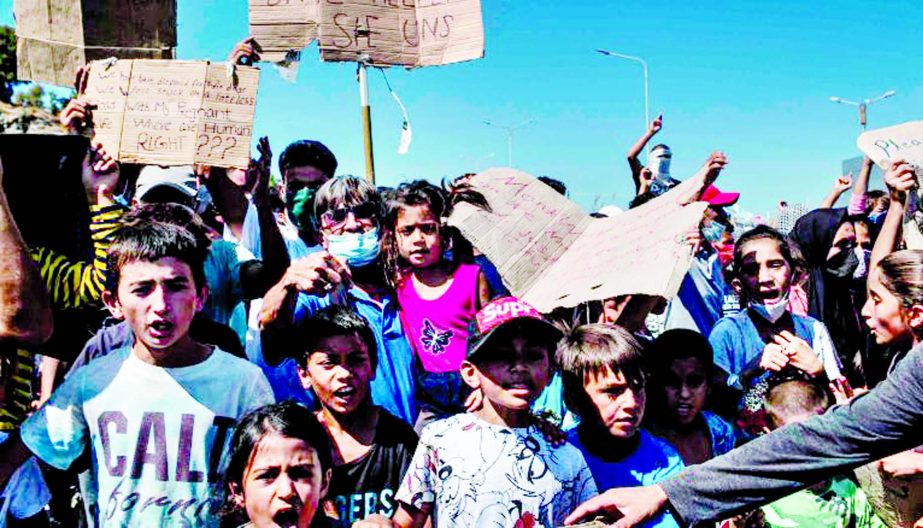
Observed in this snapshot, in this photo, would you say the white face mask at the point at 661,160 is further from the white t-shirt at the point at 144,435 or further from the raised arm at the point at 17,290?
the raised arm at the point at 17,290

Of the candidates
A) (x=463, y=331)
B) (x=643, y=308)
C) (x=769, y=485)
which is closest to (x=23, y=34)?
(x=463, y=331)

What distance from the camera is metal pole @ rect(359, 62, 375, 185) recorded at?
179 inches

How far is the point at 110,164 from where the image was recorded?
3.34 metres

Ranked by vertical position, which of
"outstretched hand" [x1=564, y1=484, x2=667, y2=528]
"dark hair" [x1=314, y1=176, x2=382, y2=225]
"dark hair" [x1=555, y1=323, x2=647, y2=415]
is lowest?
"outstretched hand" [x1=564, y1=484, x2=667, y2=528]

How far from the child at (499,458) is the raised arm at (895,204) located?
2216 mm

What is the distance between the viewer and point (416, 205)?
386cm

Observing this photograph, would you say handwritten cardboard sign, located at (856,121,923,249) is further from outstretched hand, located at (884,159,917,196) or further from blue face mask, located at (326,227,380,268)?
blue face mask, located at (326,227,380,268)

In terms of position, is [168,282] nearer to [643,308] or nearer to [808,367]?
[643,308]

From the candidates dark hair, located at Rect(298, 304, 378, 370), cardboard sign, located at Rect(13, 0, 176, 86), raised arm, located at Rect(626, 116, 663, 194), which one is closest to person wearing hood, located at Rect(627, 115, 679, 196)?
raised arm, located at Rect(626, 116, 663, 194)

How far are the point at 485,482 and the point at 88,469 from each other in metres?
1.27

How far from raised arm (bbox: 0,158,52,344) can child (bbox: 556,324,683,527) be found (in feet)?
6.41

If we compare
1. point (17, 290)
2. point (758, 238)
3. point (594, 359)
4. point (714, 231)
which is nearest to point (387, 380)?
point (594, 359)

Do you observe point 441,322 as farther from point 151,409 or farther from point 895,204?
point 895,204

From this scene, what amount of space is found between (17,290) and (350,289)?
1624 mm
